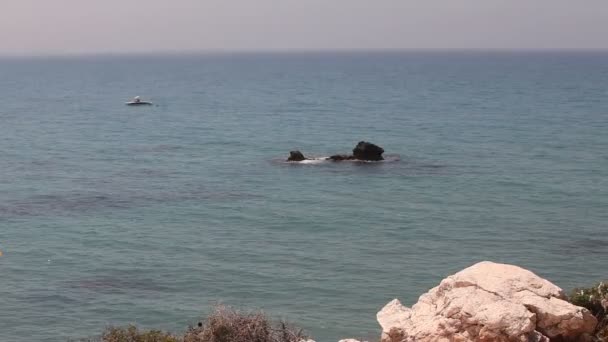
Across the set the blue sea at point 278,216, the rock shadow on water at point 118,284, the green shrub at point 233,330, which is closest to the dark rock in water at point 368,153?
the blue sea at point 278,216

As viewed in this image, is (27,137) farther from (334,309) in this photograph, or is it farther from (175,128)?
(334,309)

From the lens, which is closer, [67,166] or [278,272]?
[278,272]

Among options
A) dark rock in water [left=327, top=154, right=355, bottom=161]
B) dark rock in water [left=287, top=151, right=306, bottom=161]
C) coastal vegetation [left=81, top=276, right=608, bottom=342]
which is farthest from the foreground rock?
dark rock in water [left=327, top=154, right=355, bottom=161]

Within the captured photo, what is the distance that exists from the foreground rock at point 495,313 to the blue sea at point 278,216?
42.3 feet

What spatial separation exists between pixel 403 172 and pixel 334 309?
113 ft

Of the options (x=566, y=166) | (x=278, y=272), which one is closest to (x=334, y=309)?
(x=278, y=272)

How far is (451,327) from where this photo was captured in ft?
65.8

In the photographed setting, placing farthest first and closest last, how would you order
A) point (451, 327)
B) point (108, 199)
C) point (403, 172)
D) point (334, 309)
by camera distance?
point (403, 172) → point (108, 199) → point (334, 309) → point (451, 327)

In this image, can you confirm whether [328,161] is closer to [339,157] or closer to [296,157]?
[339,157]

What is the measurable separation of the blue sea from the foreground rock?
507 inches

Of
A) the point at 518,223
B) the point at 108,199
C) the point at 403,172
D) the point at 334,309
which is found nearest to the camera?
the point at 334,309

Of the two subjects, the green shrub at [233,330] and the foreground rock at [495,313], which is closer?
the foreground rock at [495,313]

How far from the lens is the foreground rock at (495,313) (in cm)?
1928

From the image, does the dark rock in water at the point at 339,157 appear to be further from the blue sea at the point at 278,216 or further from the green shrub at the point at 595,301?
the green shrub at the point at 595,301
